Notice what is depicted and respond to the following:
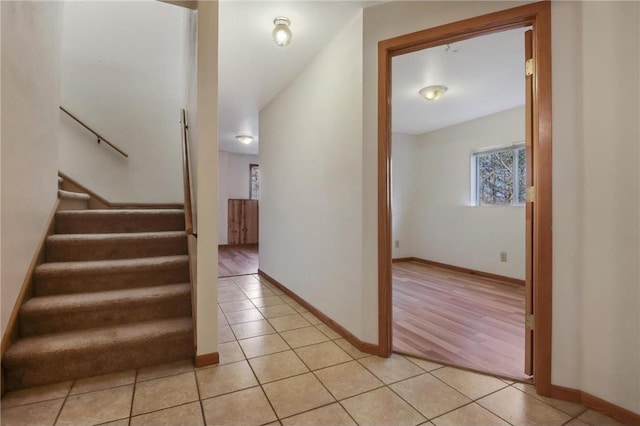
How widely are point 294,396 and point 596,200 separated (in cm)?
180

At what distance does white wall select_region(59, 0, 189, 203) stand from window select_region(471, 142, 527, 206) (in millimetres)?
4254

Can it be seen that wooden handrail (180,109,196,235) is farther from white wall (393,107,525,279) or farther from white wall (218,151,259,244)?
white wall (218,151,259,244)

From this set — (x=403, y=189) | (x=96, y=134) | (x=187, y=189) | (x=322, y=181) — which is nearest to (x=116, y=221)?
(x=187, y=189)

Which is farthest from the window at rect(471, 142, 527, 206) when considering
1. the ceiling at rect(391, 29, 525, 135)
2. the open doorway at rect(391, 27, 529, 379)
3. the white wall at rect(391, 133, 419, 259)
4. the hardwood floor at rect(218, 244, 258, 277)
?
the hardwood floor at rect(218, 244, 258, 277)

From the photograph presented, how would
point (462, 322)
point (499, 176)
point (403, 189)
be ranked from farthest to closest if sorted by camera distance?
point (403, 189)
point (499, 176)
point (462, 322)

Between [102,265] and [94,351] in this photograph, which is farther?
[102,265]

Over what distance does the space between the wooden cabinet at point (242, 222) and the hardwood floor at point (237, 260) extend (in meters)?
0.20

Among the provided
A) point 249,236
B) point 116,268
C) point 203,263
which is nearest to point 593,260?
point 203,263

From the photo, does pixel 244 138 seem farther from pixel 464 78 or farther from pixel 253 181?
pixel 464 78

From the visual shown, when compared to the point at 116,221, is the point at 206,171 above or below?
above

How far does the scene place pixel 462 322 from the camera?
2.55 metres

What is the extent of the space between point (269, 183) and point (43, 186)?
2225mm

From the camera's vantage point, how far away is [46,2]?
207 cm

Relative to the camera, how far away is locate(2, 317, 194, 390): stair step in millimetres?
1538
